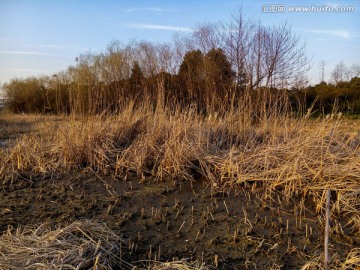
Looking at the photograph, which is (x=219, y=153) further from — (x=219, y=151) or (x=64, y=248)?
(x=64, y=248)

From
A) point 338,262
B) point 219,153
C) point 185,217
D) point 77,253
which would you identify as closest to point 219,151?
point 219,153

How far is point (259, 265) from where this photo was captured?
2.06 metres

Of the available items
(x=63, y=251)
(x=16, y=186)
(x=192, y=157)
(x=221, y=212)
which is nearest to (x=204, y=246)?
(x=221, y=212)

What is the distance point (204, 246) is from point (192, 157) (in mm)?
1477

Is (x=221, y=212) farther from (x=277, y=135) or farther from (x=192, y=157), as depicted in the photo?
(x=277, y=135)

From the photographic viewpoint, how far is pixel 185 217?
8.75 feet

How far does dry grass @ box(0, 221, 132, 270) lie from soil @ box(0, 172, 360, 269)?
12 centimetres

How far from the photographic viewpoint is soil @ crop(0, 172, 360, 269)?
2.18 m

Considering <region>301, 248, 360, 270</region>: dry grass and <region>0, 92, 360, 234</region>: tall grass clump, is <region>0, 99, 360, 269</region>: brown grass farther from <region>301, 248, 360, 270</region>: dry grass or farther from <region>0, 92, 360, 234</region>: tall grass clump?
<region>301, 248, 360, 270</region>: dry grass

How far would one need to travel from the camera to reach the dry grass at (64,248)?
1976mm

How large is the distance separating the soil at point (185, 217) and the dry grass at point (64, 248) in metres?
0.12

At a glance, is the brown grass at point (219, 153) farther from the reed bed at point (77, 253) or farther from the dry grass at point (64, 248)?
the dry grass at point (64, 248)

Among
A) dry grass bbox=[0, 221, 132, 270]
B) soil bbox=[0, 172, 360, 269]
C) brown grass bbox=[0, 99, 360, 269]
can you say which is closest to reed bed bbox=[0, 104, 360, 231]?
brown grass bbox=[0, 99, 360, 269]

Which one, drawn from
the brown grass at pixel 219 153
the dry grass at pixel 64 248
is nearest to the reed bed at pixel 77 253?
the dry grass at pixel 64 248
